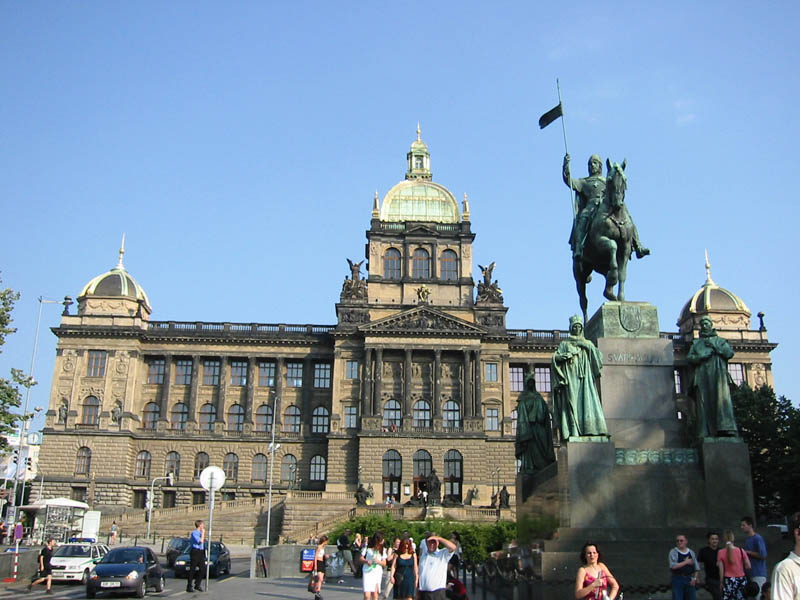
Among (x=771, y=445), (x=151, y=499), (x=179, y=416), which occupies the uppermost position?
(x=179, y=416)

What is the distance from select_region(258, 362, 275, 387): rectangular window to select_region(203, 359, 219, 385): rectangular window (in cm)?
374

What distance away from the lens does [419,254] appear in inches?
2921

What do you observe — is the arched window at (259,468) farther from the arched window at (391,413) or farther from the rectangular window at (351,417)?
the arched window at (391,413)

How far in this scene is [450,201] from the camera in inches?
3063

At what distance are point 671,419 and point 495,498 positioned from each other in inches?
1782

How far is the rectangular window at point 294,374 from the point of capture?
2844 inches

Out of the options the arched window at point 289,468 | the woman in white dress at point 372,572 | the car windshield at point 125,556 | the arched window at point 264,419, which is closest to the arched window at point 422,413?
the arched window at point 289,468

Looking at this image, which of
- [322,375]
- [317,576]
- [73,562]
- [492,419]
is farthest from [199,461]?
[317,576]

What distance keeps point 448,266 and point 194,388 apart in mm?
24793

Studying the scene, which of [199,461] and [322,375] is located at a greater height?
[322,375]

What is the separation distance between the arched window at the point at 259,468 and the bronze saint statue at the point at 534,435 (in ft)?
174

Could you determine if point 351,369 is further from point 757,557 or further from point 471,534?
point 757,557

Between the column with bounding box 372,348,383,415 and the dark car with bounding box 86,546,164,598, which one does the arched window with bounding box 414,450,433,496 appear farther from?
the dark car with bounding box 86,546,164,598

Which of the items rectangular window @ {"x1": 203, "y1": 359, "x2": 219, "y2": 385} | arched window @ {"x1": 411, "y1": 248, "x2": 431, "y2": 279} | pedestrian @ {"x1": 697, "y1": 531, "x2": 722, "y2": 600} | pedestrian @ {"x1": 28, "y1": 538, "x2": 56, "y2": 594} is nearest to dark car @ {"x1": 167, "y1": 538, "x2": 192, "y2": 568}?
pedestrian @ {"x1": 28, "y1": 538, "x2": 56, "y2": 594}
